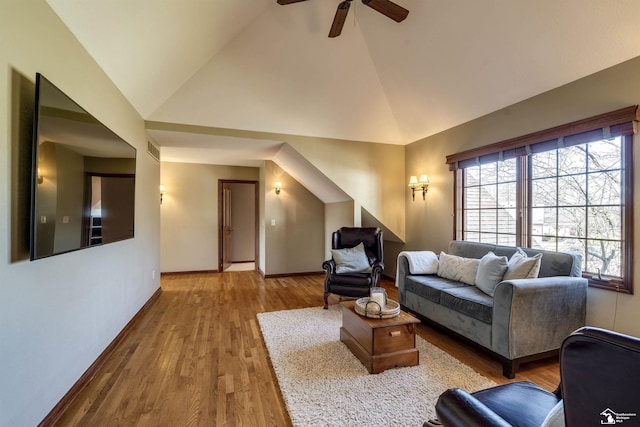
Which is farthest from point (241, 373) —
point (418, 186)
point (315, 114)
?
point (418, 186)

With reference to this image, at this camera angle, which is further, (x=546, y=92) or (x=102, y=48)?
(x=546, y=92)

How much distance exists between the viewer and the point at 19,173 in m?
1.47

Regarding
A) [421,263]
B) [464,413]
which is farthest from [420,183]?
[464,413]

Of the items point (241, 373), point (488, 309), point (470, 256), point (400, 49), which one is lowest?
point (241, 373)

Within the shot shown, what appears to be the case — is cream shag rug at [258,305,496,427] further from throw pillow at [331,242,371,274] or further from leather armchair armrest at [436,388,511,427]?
throw pillow at [331,242,371,274]

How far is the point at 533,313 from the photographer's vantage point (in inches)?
87.0

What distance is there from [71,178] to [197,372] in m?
1.65

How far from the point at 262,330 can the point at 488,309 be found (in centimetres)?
215

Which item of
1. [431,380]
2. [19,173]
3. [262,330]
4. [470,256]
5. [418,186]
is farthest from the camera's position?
[418,186]

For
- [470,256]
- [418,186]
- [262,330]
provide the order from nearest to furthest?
[262,330] < [470,256] < [418,186]

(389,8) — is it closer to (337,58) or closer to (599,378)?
(337,58)

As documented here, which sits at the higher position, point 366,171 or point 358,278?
point 366,171

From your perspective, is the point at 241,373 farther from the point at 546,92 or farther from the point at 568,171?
the point at 546,92

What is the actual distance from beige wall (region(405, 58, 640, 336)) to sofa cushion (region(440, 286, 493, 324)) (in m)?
0.96
